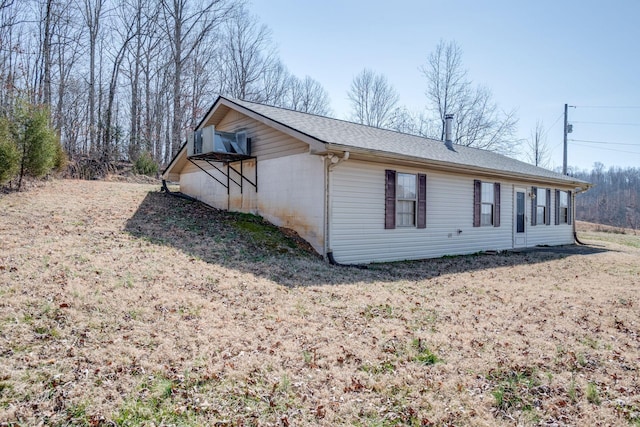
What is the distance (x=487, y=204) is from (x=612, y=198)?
63.5 metres

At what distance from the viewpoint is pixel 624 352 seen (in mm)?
4164

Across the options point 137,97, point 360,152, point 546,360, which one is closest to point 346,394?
point 546,360

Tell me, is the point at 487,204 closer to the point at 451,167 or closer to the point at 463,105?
the point at 451,167

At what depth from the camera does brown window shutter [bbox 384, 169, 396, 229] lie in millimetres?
9430

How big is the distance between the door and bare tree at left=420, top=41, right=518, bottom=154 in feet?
47.9

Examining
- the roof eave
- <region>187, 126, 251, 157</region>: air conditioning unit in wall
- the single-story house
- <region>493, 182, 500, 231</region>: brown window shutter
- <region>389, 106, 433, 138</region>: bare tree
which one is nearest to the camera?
the roof eave

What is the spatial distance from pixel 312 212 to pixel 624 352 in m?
5.95

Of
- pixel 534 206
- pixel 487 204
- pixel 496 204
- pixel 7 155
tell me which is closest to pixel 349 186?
pixel 487 204

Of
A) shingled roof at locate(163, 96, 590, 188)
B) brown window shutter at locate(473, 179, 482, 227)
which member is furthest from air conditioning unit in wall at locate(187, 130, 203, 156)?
brown window shutter at locate(473, 179, 482, 227)

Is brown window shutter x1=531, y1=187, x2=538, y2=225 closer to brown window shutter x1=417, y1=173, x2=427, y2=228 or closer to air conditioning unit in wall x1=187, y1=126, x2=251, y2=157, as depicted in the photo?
brown window shutter x1=417, y1=173, x2=427, y2=228

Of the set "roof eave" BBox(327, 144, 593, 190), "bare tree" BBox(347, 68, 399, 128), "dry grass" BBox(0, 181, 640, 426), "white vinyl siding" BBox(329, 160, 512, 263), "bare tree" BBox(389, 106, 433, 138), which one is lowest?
"dry grass" BBox(0, 181, 640, 426)

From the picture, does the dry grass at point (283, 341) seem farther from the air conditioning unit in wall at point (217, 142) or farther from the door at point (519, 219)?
the door at point (519, 219)

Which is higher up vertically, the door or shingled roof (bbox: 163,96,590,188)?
shingled roof (bbox: 163,96,590,188)

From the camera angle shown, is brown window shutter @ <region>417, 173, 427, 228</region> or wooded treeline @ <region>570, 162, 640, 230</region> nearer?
brown window shutter @ <region>417, 173, 427, 228</region>
